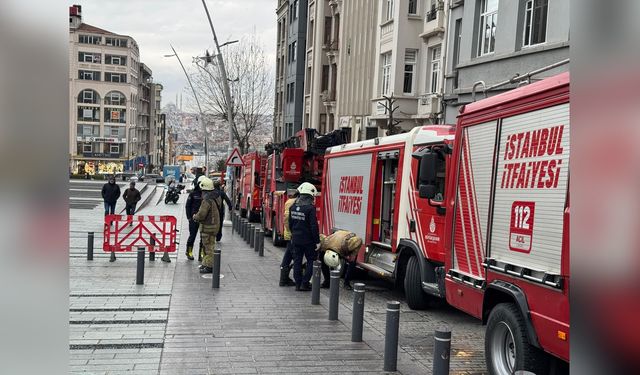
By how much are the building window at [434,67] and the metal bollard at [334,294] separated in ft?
59.6

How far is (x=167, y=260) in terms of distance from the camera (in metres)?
14.9

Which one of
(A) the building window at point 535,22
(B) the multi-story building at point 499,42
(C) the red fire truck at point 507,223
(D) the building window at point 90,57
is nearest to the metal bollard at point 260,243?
(B) the multi-story building at point 499,42

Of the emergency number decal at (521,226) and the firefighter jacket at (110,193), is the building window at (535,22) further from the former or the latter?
the firefighter jacket at (110,193)

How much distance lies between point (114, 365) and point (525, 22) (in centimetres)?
1561

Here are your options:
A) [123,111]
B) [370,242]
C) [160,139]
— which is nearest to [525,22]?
[370,242]

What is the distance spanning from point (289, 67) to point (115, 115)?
58037 millimetres

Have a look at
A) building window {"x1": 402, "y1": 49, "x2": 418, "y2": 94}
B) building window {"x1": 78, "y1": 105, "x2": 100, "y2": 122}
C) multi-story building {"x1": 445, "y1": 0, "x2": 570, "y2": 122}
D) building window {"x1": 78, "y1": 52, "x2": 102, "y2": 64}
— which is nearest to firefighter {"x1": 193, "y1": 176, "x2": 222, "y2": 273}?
multi-story building {"x1": 445, "y1": 0, "x2": 570, "y2": 122}

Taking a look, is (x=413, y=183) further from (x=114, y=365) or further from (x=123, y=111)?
(x=123, y=111)

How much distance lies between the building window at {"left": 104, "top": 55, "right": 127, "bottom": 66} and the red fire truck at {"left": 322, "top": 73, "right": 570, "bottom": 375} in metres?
99.1

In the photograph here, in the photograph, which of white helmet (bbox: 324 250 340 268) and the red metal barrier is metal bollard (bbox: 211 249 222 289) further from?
the red metal barrier

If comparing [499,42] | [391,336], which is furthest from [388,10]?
[391,336]

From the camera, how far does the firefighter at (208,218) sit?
512 inches

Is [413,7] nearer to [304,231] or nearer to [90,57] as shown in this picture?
[304,231]

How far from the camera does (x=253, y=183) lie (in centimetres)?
2759
